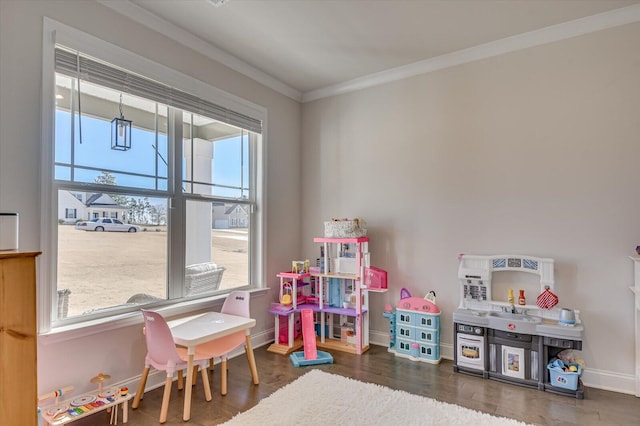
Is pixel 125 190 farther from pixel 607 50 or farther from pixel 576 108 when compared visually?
pixel 607 50

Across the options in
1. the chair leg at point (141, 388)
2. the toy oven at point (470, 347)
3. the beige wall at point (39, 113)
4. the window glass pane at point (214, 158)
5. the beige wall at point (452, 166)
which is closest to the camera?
the beige wall at point (39, 113)

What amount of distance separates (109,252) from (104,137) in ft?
2.73

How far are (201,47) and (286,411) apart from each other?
2968mm

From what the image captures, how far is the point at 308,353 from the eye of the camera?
321 centimetres

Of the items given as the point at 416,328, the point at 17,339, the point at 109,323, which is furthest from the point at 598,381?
the point at 17,339

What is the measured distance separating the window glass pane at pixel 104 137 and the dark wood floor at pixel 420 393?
1624 mm

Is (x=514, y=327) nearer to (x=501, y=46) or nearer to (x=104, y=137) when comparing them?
(x=501, y=46)

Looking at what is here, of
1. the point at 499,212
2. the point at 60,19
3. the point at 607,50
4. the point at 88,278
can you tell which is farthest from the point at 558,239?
the point at 60,19

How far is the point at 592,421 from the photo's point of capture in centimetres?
225

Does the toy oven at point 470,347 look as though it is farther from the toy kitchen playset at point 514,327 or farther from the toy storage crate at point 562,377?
the toy storage crate at point 562,377

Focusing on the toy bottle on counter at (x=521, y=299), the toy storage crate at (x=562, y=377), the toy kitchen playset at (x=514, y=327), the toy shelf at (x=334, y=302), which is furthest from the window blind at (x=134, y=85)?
the toy storage crate at (x=562, y=377)

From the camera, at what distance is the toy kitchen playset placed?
2604mm

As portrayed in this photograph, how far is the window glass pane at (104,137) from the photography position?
2.34 metres

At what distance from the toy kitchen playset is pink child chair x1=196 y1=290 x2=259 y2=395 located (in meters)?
1.73
